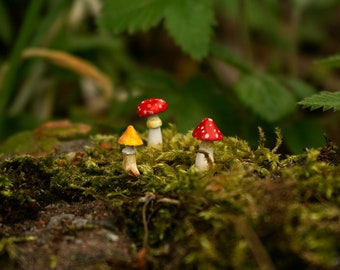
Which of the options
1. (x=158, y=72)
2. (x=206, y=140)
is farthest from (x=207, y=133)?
(x=158, y=72)

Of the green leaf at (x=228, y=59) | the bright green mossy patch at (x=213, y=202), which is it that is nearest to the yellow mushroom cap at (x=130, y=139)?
the bright green mossy patch at (x=213, y=202)

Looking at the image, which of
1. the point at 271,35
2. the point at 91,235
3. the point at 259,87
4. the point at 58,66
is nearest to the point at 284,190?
the point at 91,235

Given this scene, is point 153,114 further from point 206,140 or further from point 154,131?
point 206,140

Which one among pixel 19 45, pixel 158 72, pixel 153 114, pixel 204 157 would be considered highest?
pixel 19 45

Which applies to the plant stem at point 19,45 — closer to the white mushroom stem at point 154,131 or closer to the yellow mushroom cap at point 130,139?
the white mushroom stem at point 154,131

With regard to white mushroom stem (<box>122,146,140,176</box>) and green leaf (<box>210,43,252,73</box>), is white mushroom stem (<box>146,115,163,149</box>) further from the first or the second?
green leaf (<box>210,43,252,73</box>)

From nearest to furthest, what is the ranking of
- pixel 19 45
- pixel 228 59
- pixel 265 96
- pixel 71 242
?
pixel 71 242
pixel 265 96
pixel 228 59
pixel 19 45

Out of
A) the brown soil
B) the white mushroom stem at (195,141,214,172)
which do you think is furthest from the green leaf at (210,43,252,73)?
the brown soil
